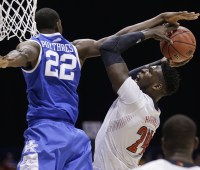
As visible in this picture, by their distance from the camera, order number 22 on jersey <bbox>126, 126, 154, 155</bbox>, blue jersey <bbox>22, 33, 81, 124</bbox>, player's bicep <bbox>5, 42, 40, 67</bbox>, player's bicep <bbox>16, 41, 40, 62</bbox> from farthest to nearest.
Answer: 1. number 22 on jersey <bbox>126, 126, 154, 155</bbox>
2. blue jersey <bbox>22, 33, 81, 124</bbox>
3. player's bicep <bbox>16, 41, 40, 62</bbox>
4. player's bicep <bbox>5, 42, 40, 67</bbox>

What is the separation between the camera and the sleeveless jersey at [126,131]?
4.59 meters

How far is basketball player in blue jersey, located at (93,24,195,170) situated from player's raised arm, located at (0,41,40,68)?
604 millimetres

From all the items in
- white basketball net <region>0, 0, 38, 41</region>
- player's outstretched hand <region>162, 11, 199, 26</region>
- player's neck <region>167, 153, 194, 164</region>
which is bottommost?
player's neck <region>167, 153, 194, 164</region>

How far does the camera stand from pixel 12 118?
1165 centimetres

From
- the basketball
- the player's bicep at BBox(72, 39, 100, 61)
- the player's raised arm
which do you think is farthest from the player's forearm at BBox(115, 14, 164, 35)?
the player's raised arm

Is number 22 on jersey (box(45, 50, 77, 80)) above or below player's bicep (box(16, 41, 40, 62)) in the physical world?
below

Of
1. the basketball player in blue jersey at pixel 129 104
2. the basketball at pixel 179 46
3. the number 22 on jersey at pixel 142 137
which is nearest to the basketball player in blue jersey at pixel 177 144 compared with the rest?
the basketball player in blue jersey at pixel 129 104

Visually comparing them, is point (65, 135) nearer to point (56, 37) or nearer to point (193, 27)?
point (56, 37)

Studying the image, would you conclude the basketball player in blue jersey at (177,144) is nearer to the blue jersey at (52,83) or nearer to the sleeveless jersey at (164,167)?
the sleeveless jersey at (164,167)

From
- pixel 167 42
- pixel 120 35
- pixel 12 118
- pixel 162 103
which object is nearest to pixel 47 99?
pixel 120 35

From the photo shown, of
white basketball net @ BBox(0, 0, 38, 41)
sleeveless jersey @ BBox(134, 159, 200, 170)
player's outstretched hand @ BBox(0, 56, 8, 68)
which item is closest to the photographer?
sleeveless jersey @ BBox(134, 159, 200, 170)

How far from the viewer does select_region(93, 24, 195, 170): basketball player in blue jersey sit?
178 inches

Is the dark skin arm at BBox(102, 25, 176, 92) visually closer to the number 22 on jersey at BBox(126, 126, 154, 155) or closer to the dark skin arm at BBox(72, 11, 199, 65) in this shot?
the dark skin arm at BBox(72, 11, 199, 65)

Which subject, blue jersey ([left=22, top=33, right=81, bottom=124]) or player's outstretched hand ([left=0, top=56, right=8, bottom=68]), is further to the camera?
blue jersey ([left=22, top=33, right=81, bottom=124])
